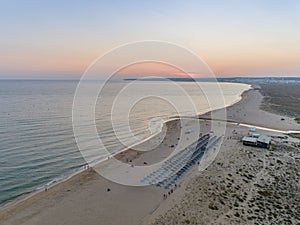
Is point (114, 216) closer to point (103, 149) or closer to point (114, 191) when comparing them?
point (114, 191)

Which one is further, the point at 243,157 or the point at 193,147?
the point at 193,147

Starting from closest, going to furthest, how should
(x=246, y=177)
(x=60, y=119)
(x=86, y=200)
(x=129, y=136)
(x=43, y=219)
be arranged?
(x=43, y=219) < (x=86, y=200) < (x=246, y=177) < (x=129, y=136) < (x=60, y=119)

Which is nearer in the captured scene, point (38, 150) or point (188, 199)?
point (188, 199)

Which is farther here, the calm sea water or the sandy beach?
the calm sea water

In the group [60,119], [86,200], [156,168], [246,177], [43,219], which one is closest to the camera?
[43,219]

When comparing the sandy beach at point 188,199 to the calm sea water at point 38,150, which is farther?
the calm sea water at point 38,150

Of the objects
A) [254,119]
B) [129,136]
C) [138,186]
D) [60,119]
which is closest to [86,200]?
[138,186]

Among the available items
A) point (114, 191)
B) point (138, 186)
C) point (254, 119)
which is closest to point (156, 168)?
point (138, 186)
